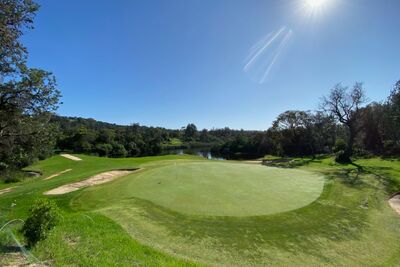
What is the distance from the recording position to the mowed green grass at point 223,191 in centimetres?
1014

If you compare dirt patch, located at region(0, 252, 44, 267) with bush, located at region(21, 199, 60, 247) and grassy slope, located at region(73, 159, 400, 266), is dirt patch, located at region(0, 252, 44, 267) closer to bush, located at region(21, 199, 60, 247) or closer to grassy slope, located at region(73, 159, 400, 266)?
bush, located at region(21, 199, 60, 247)

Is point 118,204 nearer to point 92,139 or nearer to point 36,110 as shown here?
point 36,110

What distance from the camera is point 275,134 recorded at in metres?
46.2

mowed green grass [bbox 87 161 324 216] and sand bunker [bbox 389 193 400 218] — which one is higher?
mowed green grass [bbox 87 161 324 216]

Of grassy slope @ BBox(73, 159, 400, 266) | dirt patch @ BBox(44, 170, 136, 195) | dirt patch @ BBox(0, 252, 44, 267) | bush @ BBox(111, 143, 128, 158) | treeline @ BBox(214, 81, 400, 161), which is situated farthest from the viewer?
bush @ BBox(111, 143, 128, 158)

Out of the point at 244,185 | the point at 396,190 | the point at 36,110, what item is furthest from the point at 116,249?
the point at 396,190

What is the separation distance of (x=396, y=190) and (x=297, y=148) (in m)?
37.0

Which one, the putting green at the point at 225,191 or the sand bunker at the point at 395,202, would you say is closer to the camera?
the putting green at the point at 225,191

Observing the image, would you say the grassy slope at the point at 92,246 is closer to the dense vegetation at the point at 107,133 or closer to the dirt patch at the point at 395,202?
the dense vegetation at the point at 107,133

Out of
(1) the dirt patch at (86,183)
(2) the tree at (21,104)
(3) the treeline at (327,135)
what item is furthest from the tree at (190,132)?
(2) the tree at (21,104)

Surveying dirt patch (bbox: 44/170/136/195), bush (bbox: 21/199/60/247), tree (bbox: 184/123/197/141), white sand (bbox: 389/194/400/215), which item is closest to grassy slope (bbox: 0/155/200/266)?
bush (bbox: 21/199/60/247)

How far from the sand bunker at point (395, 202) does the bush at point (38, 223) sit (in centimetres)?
1316

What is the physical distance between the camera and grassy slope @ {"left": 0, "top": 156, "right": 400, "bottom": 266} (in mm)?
6383

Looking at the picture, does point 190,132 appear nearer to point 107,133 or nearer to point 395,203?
point 107,133
